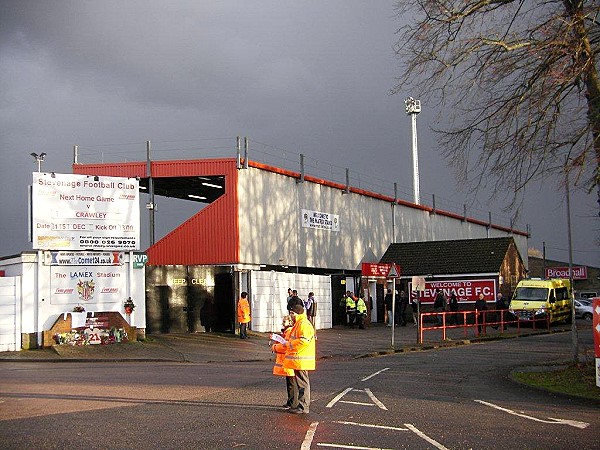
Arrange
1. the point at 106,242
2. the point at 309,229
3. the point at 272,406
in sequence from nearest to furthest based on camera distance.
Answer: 1. the point at 272,406
2. the point at 106,242
3. the point at 309,229

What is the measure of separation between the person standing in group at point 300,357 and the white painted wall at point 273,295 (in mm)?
22155

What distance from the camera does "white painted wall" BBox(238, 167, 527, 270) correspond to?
38.2 meters

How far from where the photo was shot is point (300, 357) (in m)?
12.6

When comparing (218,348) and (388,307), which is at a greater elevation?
(388,307)

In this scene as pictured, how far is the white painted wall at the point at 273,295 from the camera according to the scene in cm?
3500

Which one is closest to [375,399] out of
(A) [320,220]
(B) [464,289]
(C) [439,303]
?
(A) [320,220]

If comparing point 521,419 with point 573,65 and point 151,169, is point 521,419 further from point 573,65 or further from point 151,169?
point 151,169

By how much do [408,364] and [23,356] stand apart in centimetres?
1132

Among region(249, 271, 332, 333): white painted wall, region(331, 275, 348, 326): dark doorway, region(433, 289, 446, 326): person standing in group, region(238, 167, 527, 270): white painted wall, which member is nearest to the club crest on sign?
region(249, 271, 332, 333): white painted wall

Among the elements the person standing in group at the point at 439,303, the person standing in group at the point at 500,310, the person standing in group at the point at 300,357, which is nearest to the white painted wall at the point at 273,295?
the person standing in group at the point at 439,303

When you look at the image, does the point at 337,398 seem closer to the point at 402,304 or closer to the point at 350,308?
the point at 350,308

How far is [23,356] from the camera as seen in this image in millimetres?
24719

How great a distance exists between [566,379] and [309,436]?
883 centimetres

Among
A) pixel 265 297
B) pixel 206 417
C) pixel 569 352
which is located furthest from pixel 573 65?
pixel 265 297
